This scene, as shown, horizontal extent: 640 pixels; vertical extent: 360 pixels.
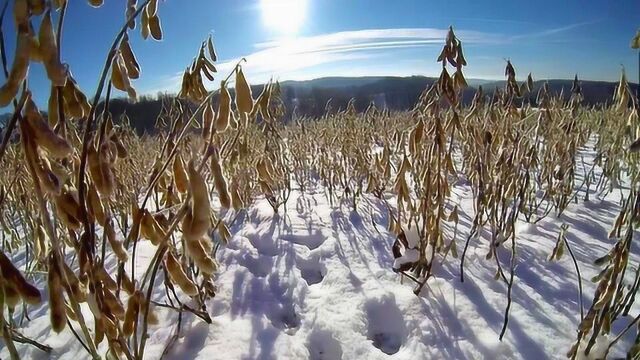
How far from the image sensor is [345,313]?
153 cm

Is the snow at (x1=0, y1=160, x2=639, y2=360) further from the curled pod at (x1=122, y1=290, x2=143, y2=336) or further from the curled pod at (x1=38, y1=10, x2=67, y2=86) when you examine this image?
the curled pod at (x1=38, y1=10, x2=67, y2=86)

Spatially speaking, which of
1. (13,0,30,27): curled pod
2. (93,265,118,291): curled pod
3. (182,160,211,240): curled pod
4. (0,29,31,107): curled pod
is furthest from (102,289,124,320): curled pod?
(13,0,30,27): curled pod

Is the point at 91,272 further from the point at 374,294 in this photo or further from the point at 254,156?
the point at 254,156

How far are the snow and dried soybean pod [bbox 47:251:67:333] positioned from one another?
0.58m

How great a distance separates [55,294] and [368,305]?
1.15 meters

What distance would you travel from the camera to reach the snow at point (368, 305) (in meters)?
1.32

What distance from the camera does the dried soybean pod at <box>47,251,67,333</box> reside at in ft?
2.41

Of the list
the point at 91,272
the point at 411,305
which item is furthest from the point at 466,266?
the point at 91,272

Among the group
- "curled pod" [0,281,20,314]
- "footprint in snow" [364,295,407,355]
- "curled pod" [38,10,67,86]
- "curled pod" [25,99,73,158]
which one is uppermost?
"curled pod" [38,10,67,86]

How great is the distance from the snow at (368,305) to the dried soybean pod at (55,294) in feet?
1.92

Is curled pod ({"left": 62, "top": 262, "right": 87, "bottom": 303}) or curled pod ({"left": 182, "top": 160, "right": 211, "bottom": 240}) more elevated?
curled pod ({"left": 182, "top": 160, "right": 211, "bottom": 240})

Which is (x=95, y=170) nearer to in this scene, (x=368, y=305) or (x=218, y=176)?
(x=218, y=176)

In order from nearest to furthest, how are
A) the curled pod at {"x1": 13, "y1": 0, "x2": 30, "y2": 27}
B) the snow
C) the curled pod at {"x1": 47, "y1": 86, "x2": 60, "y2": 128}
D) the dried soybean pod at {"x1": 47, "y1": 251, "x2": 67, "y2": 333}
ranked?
the curled pod at {"x1": 13, "y1": 0, "x2": 30, "y2": 27}, the dried soybean pod at {"x1": 47, "y1": 251, "x2": 67, "y2": 333}, the curled pod at {"x1": 47, "y1": 86, "x2": 60, "y2": 128}, the snow

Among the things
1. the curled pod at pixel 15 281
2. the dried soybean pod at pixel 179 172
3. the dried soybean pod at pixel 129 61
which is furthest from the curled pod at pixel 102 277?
the dried soybean pod at pixel 129 61
